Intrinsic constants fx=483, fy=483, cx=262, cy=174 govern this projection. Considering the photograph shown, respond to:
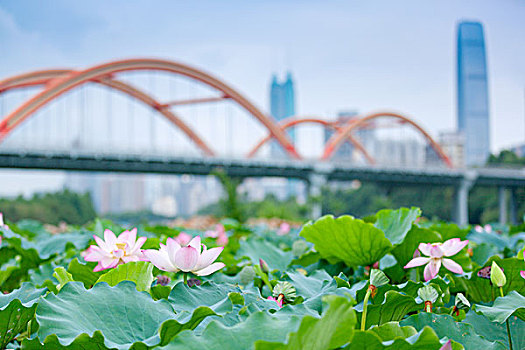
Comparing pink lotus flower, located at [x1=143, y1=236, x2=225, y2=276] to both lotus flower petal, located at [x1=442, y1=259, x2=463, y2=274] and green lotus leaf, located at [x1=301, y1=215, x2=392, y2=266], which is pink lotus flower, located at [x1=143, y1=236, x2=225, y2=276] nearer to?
green lotus leaf, located at [x1=301, y1=215, x2=392, y2=266]

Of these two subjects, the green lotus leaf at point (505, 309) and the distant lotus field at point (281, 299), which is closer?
the distant lotus field at point (281, 299)

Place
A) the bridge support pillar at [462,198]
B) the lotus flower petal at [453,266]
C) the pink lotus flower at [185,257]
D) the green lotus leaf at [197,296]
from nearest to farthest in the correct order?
1. the green lotus leaf at [197,296]
2. the pink lotus flower at [185,257]
3. the lotus flower petal at [453,266]
4. the bridge support pillar at [462,198]

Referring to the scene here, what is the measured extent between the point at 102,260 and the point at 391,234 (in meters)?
1.06

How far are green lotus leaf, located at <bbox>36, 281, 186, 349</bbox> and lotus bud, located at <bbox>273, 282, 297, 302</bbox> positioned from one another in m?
0.30

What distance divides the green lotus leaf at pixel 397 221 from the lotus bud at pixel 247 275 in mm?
535

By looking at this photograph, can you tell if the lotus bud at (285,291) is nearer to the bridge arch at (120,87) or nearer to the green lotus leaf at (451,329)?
the green lotus leaf at (451,329)

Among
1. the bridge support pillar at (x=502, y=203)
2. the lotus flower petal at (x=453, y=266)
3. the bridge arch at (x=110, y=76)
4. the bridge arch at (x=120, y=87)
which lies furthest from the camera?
the bridge support pillar at (x=502, y=203)

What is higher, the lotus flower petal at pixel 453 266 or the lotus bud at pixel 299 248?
the lotus flower petal at pixel 453 266

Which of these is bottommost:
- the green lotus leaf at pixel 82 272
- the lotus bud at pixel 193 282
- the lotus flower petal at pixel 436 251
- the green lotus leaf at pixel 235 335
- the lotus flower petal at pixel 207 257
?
the green lotus leaf at pixel 82 272

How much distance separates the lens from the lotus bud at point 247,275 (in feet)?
5.26

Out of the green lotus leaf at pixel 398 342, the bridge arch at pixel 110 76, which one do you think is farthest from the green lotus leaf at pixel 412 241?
the bridge arch at pixel 110 76

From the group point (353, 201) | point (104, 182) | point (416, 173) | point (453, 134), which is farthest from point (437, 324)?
point (453, 134)

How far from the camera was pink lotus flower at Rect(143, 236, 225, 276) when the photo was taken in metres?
1.25

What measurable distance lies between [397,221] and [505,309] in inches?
27.4
